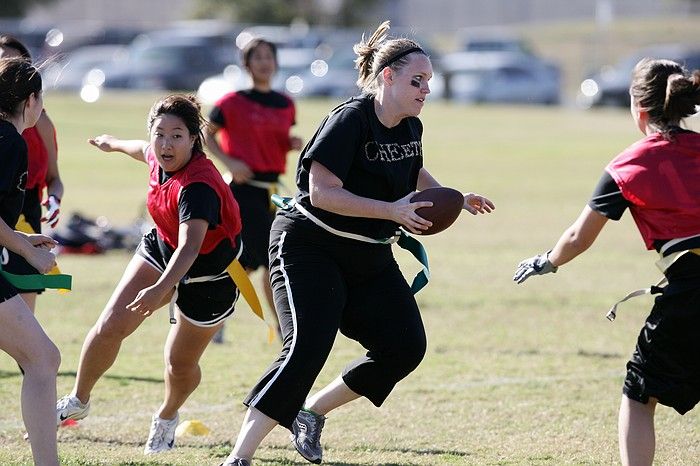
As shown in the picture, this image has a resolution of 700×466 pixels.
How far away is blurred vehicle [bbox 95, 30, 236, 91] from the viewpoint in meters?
37.0

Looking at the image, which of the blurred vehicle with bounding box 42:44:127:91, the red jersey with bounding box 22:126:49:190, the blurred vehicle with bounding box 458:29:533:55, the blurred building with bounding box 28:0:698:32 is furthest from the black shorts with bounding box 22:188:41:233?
the blurred building with bounding box 28:0:698:32

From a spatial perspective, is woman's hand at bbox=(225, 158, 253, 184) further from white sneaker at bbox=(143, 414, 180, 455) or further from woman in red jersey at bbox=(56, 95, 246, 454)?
white sneaker at bbox=(143, 414, 180, 455)

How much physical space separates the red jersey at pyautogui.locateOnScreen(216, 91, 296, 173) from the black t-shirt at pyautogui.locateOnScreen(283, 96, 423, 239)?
11.8 ft

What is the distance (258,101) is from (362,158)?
3.87 m

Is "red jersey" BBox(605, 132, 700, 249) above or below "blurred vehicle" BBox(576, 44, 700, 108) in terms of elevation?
above

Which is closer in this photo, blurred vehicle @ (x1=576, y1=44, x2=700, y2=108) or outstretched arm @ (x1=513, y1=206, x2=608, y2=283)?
outstretched arm @ (x1=513, y1=206, x2=608, y2=283)

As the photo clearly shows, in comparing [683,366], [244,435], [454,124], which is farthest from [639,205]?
[454,124]

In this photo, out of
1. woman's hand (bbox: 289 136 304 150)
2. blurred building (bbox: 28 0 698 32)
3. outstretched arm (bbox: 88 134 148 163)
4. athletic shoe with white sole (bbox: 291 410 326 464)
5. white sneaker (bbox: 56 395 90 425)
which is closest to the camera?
athletic shoe with white sole (bbox: 291 410 326 464)

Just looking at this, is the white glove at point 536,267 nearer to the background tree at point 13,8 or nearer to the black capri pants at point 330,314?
the black capri pants at point 330,314

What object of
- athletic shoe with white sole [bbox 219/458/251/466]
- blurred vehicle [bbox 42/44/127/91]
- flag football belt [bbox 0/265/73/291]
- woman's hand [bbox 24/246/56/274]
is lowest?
blurred vehicle [bbox 42/44/127/91]

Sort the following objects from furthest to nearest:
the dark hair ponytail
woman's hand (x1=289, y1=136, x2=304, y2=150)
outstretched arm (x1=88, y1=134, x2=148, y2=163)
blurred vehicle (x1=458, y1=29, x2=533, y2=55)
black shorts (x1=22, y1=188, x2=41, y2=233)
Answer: blurred vehicle (x1=458, y1=29, x2=533, y2=55)
woman's hand (x1=289, y1=136, x2=304, y2=150)
black shorts (x1=22, y1=188, x2=41, y2=233)
outstretched arm (x1=88, y1=134, x2=148, y2=163)
the dark hair ponytail

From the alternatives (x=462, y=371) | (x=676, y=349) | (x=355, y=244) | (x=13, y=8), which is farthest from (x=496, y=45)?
(x=676, y=349)

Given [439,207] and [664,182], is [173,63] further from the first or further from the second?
[664,182]

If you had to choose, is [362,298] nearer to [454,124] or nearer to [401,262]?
[401,262]
